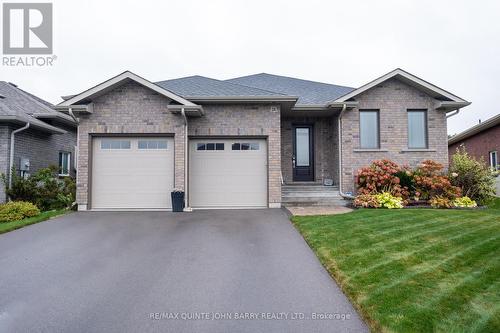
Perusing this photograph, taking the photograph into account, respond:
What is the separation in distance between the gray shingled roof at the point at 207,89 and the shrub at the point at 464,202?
6.98 metres

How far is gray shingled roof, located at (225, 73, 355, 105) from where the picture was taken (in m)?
12.8

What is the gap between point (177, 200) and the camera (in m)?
10.0

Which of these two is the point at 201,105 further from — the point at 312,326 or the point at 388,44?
the point at 388,44

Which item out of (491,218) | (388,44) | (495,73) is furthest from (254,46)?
(491,218)

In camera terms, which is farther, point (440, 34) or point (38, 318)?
point (440, 34)

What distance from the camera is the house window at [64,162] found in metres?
13.9

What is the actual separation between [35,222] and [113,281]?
5.76 meters

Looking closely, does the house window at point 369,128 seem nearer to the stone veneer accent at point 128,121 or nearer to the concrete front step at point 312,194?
the concrete front step at point 312,194

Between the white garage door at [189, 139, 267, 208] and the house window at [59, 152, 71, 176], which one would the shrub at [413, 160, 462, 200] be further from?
the house window at [59, 152, 71, 176]

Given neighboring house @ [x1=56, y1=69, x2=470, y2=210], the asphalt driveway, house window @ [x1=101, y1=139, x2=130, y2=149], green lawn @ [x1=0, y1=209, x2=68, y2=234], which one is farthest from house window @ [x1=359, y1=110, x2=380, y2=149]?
green lawn @ [x1=0, y1=209, x2=68, y2=234]

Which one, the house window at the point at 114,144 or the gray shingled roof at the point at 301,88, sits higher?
the gray shingled roof at the point at 301,88

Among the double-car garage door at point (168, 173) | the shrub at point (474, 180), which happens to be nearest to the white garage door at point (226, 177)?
the double-car garage door at point (168, 173)

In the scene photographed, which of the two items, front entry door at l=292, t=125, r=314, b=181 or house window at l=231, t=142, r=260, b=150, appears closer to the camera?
house window at l=231, t=142, r=260, b=150

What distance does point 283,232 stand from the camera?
7.14 metres
